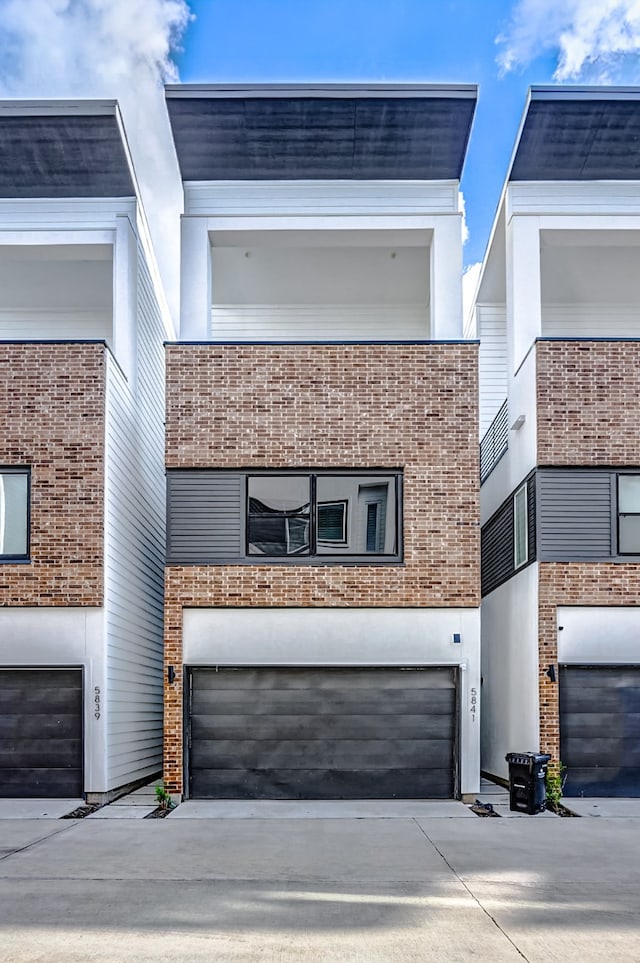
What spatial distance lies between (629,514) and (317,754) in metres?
5.54

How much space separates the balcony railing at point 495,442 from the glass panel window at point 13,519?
25.7ft

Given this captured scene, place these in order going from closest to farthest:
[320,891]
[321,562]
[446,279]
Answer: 1. [320,891]
2. [321,562]
3. [446,279]

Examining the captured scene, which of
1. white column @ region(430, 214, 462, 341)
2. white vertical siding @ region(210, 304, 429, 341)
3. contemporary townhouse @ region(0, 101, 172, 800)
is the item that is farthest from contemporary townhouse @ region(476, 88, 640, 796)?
contemporary townhouse @ region(0, 101, 172, 800)

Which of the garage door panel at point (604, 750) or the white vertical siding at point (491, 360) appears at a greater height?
the white vertical siding at point (491, 360)

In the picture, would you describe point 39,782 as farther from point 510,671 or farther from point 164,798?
point 510,671

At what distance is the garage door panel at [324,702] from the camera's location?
45.1ft

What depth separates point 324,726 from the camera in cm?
1372

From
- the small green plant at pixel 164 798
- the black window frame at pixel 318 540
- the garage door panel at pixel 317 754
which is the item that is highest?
the black window frame at pixel 318 540

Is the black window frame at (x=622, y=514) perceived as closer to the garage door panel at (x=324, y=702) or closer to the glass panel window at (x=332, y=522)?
the garage door panel at (x=324, y=702)

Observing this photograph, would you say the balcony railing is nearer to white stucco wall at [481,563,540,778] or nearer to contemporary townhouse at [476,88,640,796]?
contemporary townhouse at [476,88,640,796]

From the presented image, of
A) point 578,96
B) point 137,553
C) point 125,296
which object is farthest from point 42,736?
point 578,96

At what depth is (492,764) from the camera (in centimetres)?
1625

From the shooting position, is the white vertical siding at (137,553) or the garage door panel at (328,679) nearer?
the garage door panel at (328,679)

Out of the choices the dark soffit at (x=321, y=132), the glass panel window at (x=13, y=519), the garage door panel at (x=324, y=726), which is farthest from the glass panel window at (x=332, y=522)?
the dark soffit at (x=321, y=132)
